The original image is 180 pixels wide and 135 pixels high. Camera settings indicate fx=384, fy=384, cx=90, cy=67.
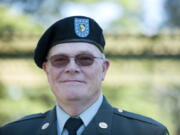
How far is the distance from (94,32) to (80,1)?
8.49 meters

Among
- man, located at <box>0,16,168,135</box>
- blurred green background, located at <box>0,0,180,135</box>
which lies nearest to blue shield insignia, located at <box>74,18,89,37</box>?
man, located at <box>0,16,168,135</box>

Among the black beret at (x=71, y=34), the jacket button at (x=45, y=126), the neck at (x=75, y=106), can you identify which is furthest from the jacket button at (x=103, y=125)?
the black beret at (x=71, y=34)

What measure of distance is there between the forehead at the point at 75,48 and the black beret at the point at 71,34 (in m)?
0.03

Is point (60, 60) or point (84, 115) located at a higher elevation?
point (60, 60)

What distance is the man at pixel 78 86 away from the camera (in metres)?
2.25

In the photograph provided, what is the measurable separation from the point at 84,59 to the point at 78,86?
0.16 metres

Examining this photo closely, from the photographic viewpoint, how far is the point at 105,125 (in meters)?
2.34

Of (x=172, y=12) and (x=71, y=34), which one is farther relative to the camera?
(x=172, y=12)

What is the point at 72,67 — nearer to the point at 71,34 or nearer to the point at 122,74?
the point at 71,34

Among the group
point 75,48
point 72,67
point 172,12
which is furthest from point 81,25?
point 172,12

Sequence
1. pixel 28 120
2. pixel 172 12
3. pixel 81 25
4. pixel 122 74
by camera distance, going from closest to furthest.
→ pixel 81 25 → pixel 28 120 → pixel 122 74 → pixel 172 12

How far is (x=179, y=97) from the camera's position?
8.94 m

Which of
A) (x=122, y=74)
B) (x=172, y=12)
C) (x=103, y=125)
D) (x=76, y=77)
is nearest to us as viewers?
(x=76, y=77)

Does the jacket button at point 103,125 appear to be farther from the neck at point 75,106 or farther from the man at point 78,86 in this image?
the neck at point 75,106
